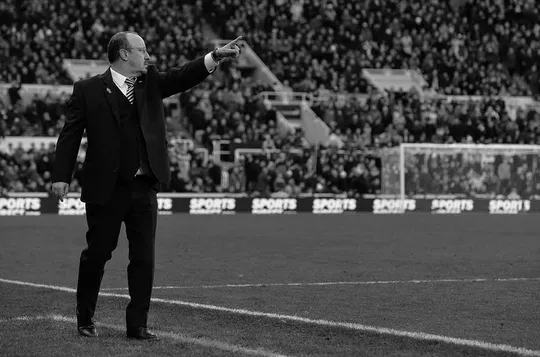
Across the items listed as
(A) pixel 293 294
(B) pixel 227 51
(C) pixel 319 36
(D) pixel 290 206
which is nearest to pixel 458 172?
(D) pixel 290 206

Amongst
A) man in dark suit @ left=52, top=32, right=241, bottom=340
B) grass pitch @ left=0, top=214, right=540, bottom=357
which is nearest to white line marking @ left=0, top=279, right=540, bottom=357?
grass pitch @ left=0, top=214, right=540, bottom=357

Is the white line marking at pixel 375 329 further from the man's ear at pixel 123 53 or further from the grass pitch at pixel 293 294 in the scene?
the man's ear at pixel 123 53

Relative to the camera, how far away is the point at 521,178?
138ft

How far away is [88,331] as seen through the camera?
347 inches

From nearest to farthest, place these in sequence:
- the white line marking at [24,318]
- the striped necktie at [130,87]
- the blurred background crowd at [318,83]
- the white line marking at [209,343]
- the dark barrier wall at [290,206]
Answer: the white line marking at [209,343]
the striped necktie at [130,87]
the white line marking at [24,318]
the dark barrier wall at [290,206]
the blurred background crowd at [318,83]

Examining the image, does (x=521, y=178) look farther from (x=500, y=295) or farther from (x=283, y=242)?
(x=500, y=295)

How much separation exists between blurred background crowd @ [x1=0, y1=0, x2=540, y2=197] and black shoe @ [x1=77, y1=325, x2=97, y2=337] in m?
26.9

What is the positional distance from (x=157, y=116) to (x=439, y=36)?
Result: 43.2 meters

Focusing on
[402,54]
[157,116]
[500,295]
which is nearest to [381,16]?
[402,54]

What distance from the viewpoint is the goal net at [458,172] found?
41.4 metres

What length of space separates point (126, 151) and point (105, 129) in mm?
231

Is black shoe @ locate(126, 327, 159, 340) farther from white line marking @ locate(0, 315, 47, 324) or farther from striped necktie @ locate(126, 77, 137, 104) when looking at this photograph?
striped necktie @ locate(126, 77, 137, 104)

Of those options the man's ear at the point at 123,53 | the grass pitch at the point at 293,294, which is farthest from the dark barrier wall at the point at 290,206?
the man's ear at the point at 123,53

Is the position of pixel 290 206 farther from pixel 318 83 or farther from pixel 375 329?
pixel 375 329
